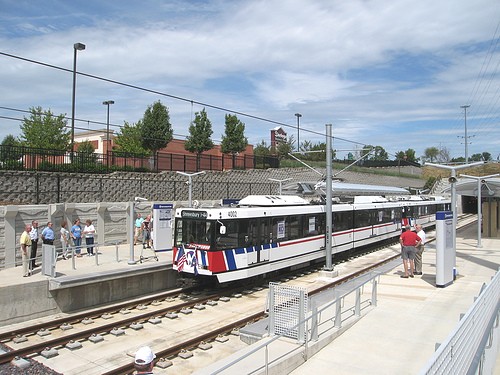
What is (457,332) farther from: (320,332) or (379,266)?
(379,266)

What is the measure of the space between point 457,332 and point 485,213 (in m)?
32.0

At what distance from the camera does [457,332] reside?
520cm

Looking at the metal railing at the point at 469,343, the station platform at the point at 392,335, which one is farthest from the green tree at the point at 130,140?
the metal railing at the point at 469,343

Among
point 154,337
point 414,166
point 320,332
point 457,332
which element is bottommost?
point 154,337

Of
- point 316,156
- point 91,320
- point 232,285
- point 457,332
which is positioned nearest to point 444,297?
point 232,285

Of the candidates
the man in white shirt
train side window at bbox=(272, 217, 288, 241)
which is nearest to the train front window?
train side window at bbox=(272, 217, 288, 241)

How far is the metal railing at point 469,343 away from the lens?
4.54 metres

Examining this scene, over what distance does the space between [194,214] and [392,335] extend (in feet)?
25.7

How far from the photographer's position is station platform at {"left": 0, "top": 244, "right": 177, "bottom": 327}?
42.5 ft

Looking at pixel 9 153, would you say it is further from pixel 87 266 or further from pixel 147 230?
pixel 87 266

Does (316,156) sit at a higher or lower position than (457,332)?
higher

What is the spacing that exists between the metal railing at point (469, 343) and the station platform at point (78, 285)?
1119 centimetres

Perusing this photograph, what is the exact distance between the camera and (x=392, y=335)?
31.2 ft

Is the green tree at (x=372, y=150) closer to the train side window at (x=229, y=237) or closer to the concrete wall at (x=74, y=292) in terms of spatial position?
the train side window at (x=229, y=237)
